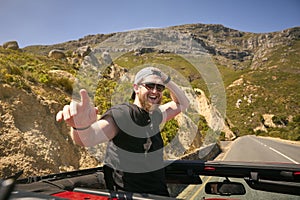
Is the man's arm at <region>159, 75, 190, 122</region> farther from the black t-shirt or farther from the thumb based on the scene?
the thumb

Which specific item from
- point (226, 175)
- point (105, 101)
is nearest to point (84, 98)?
point (226, 175)

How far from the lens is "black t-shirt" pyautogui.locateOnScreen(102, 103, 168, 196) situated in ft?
6.97

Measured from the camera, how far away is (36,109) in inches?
418

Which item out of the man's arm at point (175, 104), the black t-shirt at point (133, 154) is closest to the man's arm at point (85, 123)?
the black t-shirt at point (133, 154)

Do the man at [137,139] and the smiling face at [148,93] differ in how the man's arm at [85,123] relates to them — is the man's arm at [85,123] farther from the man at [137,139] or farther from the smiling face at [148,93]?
the smiling face at [148,93]

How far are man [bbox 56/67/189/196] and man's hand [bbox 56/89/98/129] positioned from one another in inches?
9.5

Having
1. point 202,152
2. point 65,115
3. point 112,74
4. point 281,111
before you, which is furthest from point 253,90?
point 65,115

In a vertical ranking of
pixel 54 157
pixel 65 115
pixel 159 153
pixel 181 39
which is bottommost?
pixel 54 157

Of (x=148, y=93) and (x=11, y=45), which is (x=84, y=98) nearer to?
(x=148, y=93)

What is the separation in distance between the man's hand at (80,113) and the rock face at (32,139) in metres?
7.40

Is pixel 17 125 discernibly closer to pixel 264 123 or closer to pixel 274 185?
pixel 274 185

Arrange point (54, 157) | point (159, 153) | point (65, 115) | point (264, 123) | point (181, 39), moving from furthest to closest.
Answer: point (264, 123)
point (54, 157)
point (181, 39)
point (159, 153)
point (65, 115)

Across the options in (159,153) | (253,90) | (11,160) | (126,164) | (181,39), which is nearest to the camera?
(126,164)

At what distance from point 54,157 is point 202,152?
277 inches
